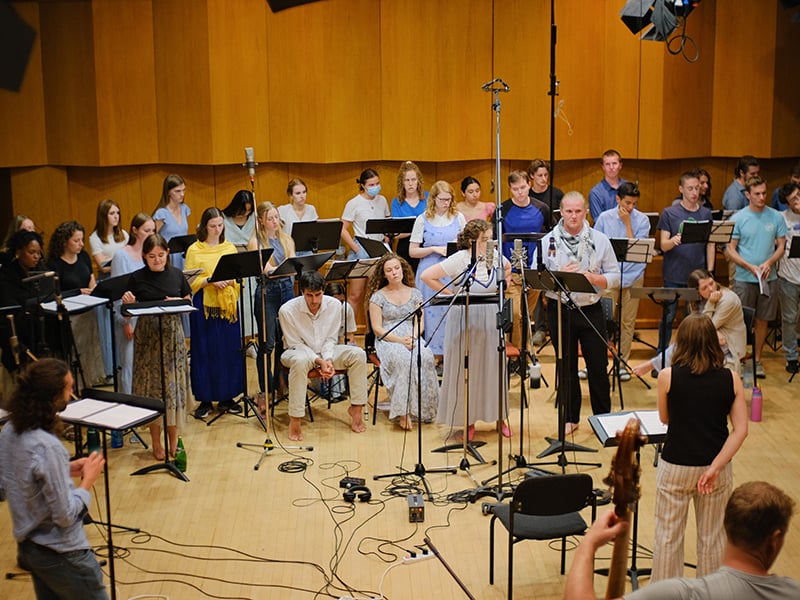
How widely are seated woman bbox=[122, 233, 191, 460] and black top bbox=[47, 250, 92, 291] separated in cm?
97

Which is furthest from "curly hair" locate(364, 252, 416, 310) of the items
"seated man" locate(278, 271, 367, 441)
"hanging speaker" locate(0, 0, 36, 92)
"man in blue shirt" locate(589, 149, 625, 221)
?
"hanging speaker" locate(0, 0, 36, 92)

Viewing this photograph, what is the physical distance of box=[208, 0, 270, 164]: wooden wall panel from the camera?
10.5m

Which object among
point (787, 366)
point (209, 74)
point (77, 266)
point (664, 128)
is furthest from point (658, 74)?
point (77, 266)

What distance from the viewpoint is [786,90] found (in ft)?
36.0

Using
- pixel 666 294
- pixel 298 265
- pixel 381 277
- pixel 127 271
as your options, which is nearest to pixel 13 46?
pixel 127 271

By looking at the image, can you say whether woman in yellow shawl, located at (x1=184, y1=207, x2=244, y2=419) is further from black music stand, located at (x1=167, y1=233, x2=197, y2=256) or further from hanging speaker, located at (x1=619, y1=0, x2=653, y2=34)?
hanging speaker, located at (x1=619, y1=0, x2=653, y2=34)

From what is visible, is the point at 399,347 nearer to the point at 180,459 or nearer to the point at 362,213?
the point at 180,459

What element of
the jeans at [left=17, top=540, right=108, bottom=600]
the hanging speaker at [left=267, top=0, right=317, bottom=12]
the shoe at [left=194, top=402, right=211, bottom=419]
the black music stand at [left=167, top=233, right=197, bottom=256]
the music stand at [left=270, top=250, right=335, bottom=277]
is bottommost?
the shoe at [left=194, top=402, right=211, bottom=419]

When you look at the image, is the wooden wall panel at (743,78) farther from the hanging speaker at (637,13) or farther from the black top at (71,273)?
the black top at (71,273)

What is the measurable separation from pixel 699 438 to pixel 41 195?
803 cm

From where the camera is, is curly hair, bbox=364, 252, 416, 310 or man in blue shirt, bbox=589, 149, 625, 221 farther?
man in blue shirt, bbox=589, 149, 625, 221

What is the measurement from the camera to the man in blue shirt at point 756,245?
9.09m

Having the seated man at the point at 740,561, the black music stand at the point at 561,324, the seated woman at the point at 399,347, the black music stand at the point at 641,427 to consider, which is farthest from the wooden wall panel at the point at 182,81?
the seated man at the point at 740,561

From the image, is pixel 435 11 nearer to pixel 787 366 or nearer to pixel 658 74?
pixel 658 74
